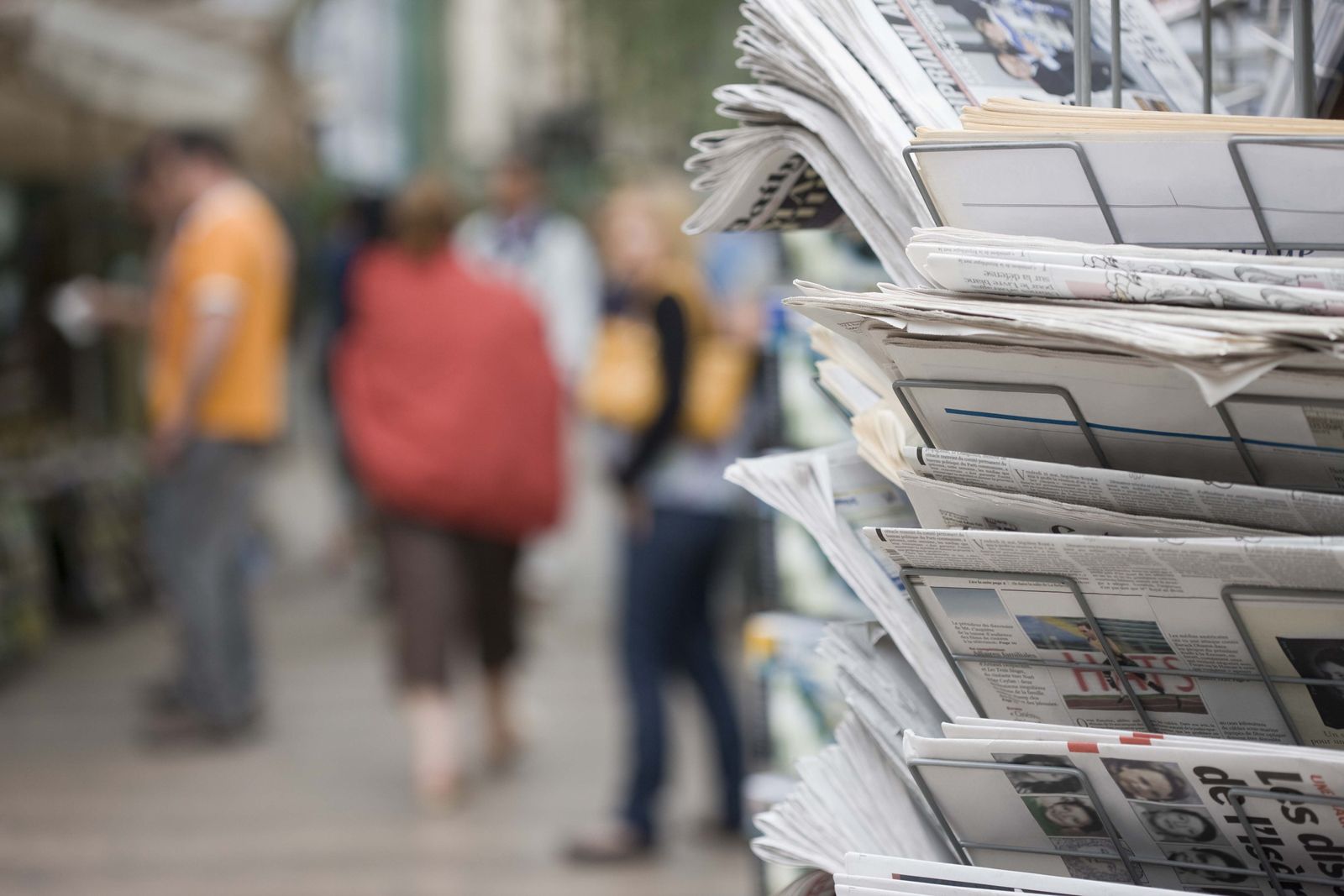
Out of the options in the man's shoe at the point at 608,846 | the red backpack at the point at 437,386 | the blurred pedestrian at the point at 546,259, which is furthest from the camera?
the blurred pedestrian at the point at 546,259

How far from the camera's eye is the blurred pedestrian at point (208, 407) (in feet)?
17.1

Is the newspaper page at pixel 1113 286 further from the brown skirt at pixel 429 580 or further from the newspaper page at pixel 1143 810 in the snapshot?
the brown skirt at pixel 429 580

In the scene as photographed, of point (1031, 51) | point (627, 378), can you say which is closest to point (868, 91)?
point (1031, 51)

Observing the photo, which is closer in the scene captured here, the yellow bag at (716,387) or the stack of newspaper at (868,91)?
the stack of newspaper at (868,91)

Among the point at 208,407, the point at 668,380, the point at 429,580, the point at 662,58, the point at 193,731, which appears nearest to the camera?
the point at 668,380

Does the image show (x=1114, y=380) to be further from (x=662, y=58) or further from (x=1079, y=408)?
(x=662, y=58)

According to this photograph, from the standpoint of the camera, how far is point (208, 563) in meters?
5.34

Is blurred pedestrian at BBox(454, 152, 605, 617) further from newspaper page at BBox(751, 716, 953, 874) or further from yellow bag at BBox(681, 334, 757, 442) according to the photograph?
newspaper page at BBox(751, 716, 953, 874)

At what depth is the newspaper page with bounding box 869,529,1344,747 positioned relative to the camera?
3.09ft

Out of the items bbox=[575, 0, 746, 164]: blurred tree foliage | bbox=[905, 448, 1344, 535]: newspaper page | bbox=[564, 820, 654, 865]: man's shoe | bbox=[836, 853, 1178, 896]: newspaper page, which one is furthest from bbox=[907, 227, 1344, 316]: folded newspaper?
bbox=[575, 0, 746, 164]: blurred tree foliage

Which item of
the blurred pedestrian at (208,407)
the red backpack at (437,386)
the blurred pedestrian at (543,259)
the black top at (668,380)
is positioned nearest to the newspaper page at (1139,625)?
the black top at (668,380)

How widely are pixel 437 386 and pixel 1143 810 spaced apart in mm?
3743

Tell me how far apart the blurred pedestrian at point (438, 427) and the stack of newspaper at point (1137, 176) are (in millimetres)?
3583

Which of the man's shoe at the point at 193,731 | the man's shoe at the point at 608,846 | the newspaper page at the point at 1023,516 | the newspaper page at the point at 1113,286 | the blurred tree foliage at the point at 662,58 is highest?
the blurred tree foliage at the point at 662,58
